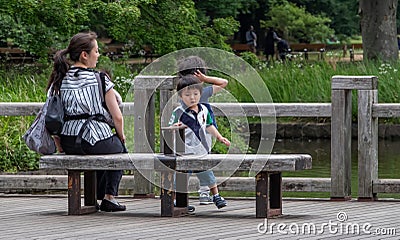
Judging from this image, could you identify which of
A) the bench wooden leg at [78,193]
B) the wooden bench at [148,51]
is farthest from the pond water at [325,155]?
the bench wooden leg at [78,193]

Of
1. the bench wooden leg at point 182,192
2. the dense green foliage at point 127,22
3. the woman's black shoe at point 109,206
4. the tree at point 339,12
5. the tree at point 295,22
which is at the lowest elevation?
the woman's black shoe at point 109,206

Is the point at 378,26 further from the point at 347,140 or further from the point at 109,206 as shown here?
the point at 109,206

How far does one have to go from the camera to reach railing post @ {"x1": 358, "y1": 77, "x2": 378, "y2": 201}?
1034 cm

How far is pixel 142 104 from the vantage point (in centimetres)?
1039

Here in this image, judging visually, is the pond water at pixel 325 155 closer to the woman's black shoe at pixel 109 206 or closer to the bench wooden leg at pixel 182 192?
the bench wooden leg at pixel 182 192

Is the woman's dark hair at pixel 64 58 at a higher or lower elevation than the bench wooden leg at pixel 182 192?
higher

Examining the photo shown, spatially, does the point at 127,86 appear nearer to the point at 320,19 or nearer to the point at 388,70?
the point at 388,70

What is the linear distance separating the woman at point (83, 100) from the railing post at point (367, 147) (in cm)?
265

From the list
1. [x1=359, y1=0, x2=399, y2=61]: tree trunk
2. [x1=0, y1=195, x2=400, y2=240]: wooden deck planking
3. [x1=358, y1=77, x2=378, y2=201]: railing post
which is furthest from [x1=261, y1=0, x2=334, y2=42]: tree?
[x1=0, y1=195, x2=400, y2=240]: wooden deck planking

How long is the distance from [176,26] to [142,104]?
9136 millimetres

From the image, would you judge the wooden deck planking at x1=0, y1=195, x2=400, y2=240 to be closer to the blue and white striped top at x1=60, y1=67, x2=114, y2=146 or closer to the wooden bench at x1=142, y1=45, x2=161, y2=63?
the blue and white striped top at x1=60, y1=67, x2=114, y2=146

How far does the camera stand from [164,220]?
8.85 m

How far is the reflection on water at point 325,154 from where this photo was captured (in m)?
15.7

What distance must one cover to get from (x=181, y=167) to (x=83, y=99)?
3.33 ft
